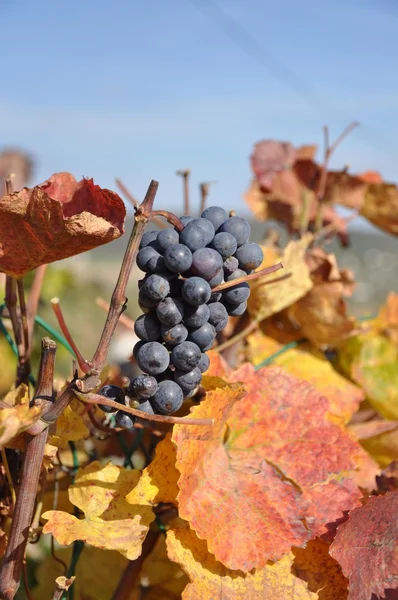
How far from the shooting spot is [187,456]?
573 millimetres

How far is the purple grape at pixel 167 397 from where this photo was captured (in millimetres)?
542

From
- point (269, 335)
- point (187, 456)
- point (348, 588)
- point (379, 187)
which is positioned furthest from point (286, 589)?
point (379, 187)

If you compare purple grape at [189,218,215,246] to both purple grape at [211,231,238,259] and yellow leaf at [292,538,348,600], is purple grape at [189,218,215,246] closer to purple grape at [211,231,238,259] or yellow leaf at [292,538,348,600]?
purple grape at [211,231,238,259]

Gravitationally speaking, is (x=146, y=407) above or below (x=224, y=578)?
above

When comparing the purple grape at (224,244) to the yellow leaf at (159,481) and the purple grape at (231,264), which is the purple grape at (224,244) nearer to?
the purple grape at (231,264)

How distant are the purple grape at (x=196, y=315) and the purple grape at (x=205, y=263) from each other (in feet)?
0.10

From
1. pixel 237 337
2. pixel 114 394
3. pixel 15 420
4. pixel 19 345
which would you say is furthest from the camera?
pixel 237 337

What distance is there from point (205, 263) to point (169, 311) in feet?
0.17

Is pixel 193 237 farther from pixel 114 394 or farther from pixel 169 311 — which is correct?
pixel 114 394

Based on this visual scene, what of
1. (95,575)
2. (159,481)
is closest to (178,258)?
(159,481)

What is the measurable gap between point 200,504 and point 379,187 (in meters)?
0.68

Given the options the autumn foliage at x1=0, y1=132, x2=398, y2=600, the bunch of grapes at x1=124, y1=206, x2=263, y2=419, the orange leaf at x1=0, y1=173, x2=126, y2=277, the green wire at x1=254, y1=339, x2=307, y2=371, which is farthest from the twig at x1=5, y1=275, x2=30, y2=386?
the green wire at x1=254, y1=339, x2=307, y2=371

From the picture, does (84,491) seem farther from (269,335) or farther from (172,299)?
(269,335)

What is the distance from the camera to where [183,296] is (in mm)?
518
